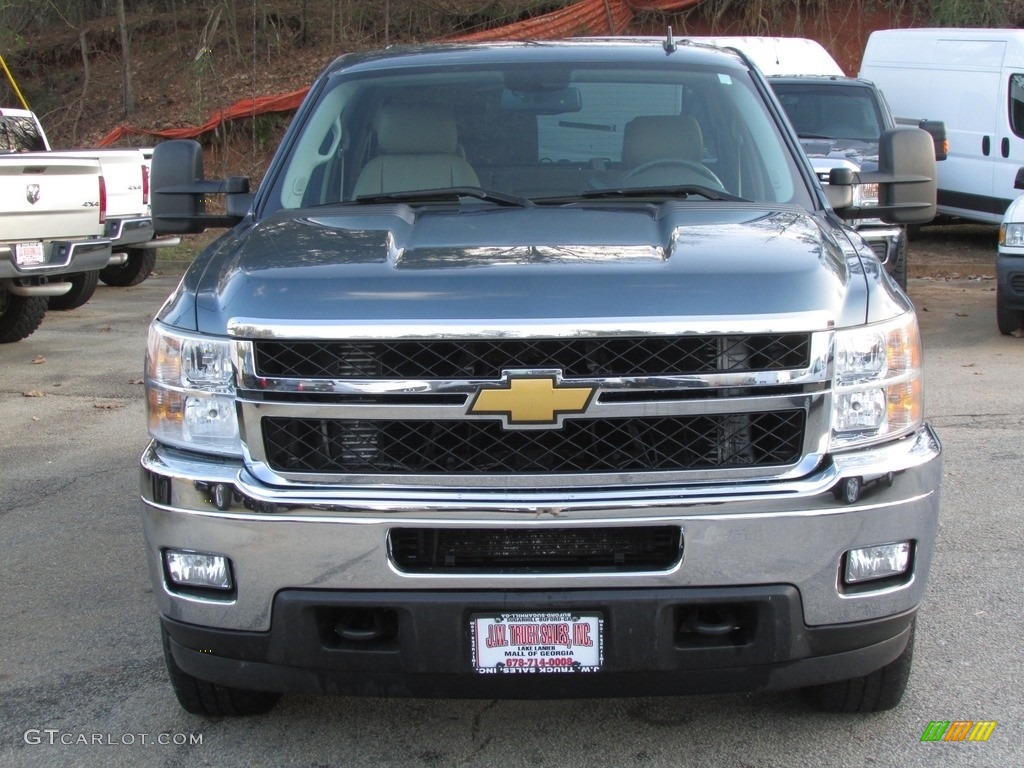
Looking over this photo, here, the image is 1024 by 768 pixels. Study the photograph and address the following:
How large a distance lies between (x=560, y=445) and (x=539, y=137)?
1.73 m

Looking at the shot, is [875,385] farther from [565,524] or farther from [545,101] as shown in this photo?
[545,101]

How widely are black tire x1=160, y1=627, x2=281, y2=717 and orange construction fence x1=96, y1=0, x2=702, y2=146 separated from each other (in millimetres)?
16312

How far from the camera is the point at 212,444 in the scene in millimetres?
3195

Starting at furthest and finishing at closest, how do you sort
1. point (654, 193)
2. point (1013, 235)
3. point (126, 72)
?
point (126, 72) < point (1013, 235) < point (654, 193)

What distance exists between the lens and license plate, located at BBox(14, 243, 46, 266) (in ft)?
31.9

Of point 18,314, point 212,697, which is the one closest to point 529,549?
point 212,697

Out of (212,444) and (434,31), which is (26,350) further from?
(434,31)

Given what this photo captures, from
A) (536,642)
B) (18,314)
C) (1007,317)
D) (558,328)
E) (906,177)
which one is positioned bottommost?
(18,314)

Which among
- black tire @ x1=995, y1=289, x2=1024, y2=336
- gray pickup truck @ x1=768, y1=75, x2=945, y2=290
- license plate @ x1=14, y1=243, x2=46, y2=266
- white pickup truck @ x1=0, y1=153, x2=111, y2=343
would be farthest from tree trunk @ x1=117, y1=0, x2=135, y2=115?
black tire @ x1=995, y1=289, x2=1024, y2=336

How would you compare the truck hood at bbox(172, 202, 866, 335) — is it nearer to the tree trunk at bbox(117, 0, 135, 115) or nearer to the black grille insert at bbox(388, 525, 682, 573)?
the black grille insert at bbox(388, 525, 682, 573)

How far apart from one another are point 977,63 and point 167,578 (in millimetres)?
14016

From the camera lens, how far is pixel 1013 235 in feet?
32.1

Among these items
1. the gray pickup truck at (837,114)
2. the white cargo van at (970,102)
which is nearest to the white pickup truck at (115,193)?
the gray pickup truck at (837,114)

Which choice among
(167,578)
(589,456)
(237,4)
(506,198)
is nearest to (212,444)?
(167,578)
